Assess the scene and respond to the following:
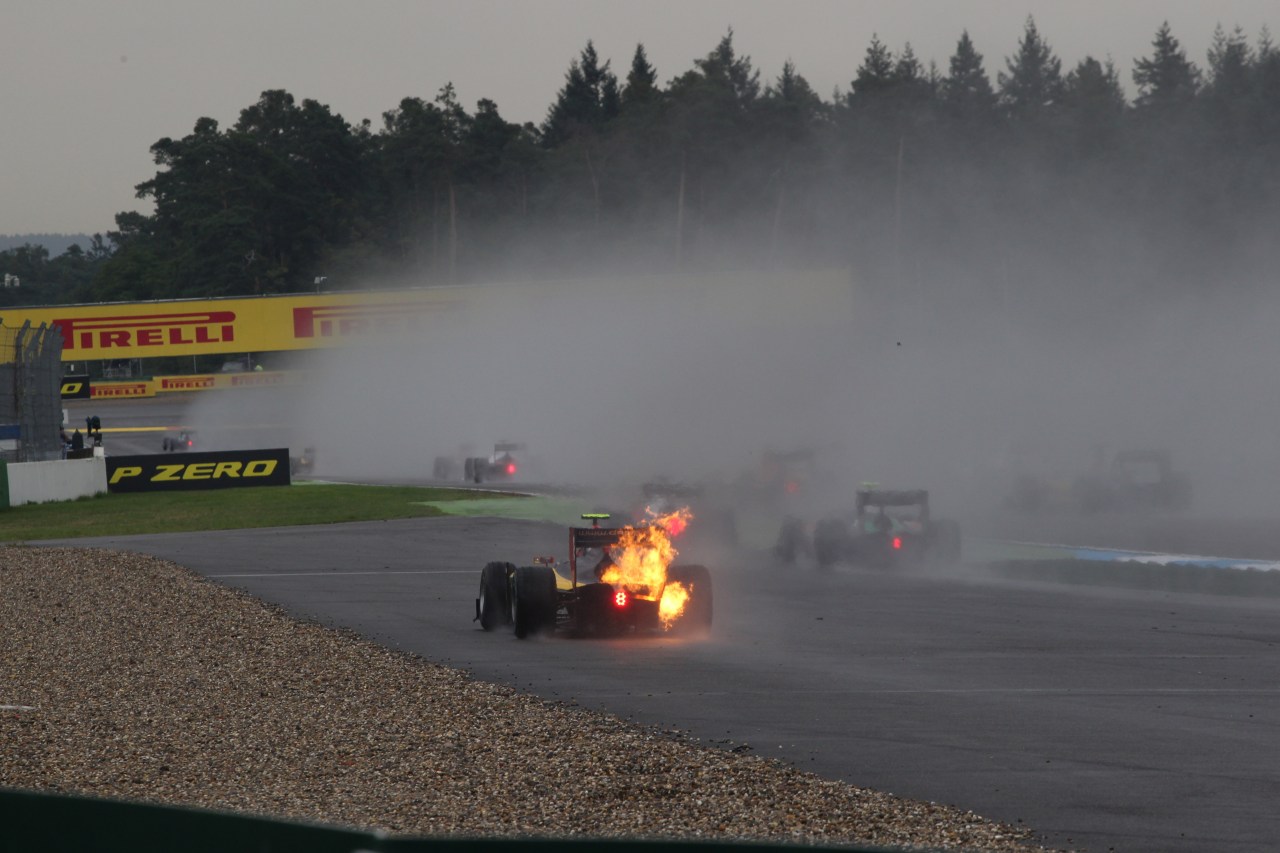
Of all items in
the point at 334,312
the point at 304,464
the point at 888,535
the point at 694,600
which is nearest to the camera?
the point at 694,600

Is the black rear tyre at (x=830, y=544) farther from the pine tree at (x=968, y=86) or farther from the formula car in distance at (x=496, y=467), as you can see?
the pine tree at (x=968, y=86)

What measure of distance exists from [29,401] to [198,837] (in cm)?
4767

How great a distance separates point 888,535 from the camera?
1113 inches

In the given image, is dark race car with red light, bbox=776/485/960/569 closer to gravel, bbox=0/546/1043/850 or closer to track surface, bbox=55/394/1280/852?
track surface, bbox=55/394/1280/852

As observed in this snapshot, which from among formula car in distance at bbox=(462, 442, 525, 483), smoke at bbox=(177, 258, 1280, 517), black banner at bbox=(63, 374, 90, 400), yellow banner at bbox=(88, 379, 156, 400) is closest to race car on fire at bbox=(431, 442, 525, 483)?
formula car in distance at bbox=(462, 442, 525, 483)

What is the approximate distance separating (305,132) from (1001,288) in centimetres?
8705

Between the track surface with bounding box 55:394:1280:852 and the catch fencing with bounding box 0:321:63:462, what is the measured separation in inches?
942

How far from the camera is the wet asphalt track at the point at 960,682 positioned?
1062 centimetres

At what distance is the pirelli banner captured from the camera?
7738 cm

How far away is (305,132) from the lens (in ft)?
465

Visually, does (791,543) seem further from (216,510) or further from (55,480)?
(55,480)

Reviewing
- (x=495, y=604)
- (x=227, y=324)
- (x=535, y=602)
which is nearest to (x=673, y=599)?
(x=535, y=602)

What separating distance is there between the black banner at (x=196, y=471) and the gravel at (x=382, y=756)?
33151mm

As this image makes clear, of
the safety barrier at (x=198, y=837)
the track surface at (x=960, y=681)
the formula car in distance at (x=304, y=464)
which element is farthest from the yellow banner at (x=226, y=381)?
the safety barrier at (x=198, y=837)
